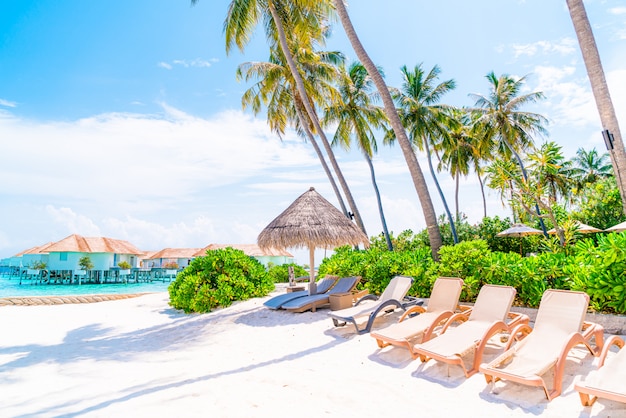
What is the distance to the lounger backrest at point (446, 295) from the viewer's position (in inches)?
215

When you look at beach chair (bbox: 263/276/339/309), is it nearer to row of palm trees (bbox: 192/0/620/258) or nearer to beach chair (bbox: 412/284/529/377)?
row of palm trees (bbox: 192/0/620/258)

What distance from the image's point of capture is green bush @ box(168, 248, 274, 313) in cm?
951

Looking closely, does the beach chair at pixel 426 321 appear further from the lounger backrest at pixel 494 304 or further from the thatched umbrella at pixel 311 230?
the thatched umbrella at pixel 311 230

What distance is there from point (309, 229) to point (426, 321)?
421 cm

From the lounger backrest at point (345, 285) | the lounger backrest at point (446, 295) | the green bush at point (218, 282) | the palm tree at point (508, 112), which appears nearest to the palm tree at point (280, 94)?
the green bush at point (218, 282)

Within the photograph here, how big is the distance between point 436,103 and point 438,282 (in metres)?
19.3

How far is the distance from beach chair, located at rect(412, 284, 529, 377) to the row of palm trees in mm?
3218

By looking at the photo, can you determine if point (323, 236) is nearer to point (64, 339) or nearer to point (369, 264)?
point (369, 264)

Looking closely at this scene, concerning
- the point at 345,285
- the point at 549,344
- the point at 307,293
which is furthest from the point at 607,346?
the point at 307,293

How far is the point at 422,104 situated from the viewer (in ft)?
73.0

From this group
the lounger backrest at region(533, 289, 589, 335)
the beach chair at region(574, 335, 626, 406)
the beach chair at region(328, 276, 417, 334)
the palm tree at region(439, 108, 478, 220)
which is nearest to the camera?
the beach chair at region(574, 335, 626, 406)

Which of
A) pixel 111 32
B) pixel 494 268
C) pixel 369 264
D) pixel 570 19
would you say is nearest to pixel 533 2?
pixel 570 19

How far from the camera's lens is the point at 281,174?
17.3 m

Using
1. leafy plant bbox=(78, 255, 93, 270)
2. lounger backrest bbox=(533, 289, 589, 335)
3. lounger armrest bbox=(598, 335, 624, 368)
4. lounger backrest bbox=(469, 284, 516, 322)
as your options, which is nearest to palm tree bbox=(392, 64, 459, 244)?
lounger backrest bbox=(469, 284, 516, 322)
